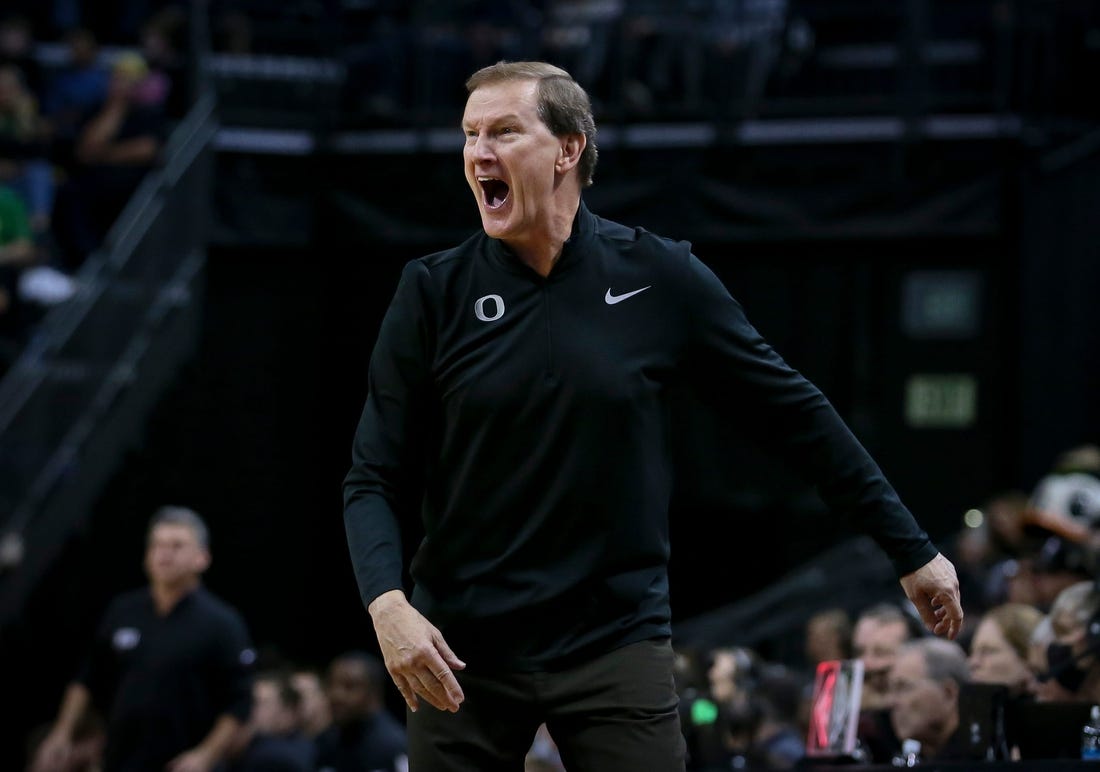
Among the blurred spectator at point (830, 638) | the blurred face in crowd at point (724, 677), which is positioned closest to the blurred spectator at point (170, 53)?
the blurred face in crowd at point (724, 677)

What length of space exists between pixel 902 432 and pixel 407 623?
12.0 metres

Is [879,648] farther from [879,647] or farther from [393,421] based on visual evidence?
[393,421]

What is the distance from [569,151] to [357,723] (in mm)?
6940

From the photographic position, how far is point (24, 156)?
14992 mm

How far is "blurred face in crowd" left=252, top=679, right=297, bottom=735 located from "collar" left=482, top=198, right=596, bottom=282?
7.08m

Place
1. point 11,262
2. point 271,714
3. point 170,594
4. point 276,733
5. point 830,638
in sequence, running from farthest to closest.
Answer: point 11,262, point 271,714, point 276,733, point 830,638, point 170,594

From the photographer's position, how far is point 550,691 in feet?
13.2

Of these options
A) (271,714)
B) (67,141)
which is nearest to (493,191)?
(271,714)

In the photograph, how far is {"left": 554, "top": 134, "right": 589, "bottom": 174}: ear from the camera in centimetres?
419

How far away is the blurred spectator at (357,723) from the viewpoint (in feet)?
34.2

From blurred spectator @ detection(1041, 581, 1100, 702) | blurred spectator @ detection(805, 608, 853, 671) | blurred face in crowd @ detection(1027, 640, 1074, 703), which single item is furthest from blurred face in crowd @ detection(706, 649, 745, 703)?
blurred spectator @ detection(1041, 581, 1100, 702)

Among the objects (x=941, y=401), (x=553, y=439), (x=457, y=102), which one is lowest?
(x=941, y=401)

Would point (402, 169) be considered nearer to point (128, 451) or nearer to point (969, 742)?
point (128, 451)

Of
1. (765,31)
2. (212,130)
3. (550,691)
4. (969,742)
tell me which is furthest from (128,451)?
(550,691)
